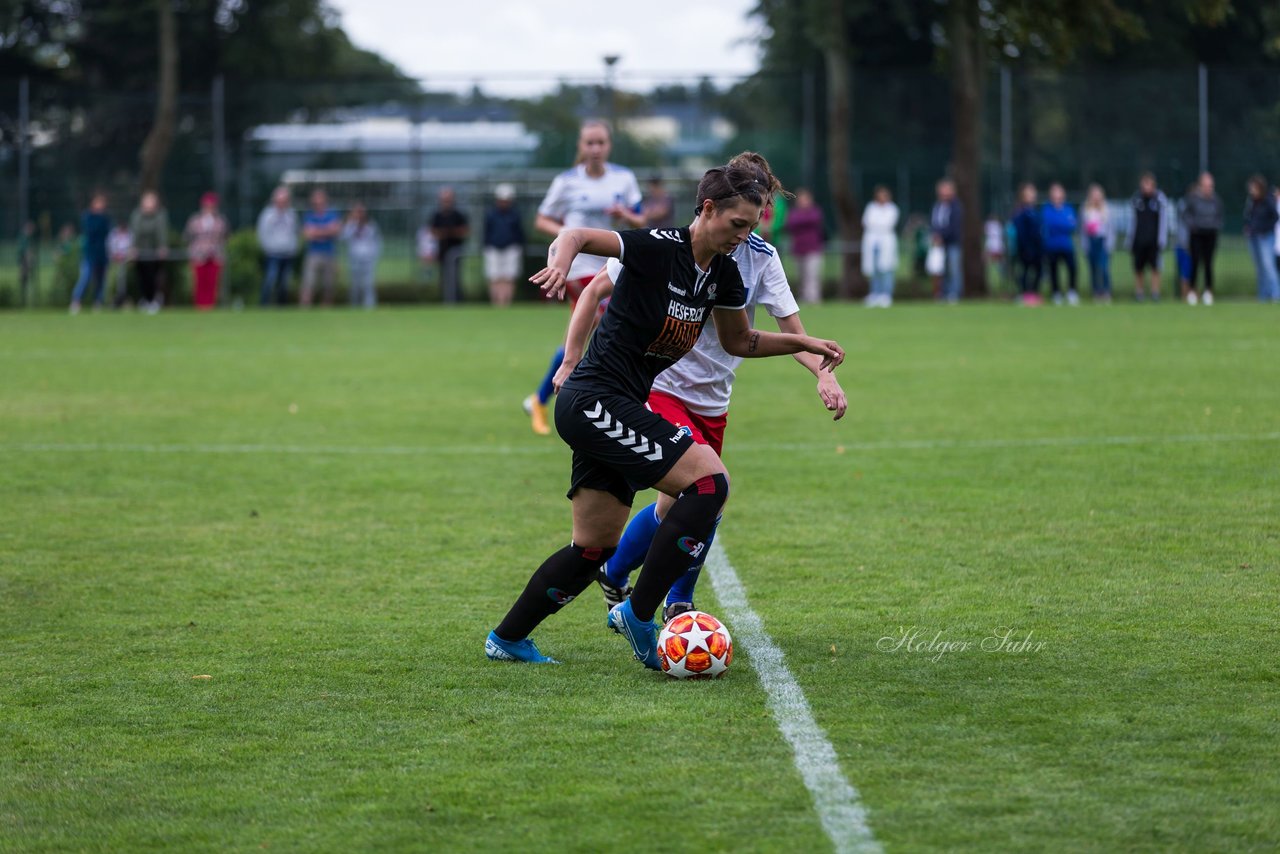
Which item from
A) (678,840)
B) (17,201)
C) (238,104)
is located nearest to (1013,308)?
(238,104)

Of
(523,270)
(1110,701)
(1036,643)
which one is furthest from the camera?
(523,270)

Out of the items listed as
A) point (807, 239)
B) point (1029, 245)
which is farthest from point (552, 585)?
point (807, 239)

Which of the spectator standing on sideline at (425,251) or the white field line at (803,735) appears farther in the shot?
the spectator standing on sideline at (425,251)

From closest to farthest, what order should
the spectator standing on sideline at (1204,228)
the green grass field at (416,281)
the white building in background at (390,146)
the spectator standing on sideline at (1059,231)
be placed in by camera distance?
the spectator standing on sideline at (1204,228) < the spectator standing on sideline at (1059,231) < the green grass field at (416,281) < the white building in background at (390,146)

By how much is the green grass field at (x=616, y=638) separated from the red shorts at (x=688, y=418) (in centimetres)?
72

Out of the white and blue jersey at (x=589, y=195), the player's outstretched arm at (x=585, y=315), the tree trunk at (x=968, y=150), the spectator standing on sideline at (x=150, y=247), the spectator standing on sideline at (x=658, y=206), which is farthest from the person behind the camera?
the tree trunk at (x=968, y=150)

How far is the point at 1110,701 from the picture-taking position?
4.77 meters

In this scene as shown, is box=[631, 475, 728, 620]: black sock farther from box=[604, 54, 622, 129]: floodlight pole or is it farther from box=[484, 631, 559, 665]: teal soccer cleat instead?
box=[604, 54, 622, 129]: floodlight pole

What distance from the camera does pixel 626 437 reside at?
198 inches

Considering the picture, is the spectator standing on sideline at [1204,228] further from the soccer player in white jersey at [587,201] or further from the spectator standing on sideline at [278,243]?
the soccer player in white jersey at [587,201]

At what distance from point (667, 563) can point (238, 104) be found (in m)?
29.0

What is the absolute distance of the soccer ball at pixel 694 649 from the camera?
517 centimetres

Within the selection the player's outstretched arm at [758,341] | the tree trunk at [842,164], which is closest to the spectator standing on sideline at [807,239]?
the tree trunk at [842,164]

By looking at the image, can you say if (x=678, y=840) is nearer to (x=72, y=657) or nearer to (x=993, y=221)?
(x=72, y=657)
